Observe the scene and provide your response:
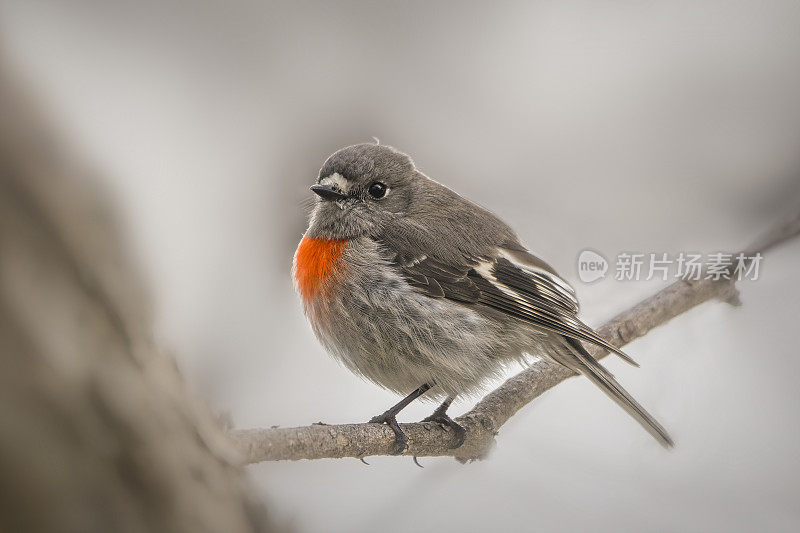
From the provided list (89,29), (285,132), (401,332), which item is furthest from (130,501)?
(285,132)

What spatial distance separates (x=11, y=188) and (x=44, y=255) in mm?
41

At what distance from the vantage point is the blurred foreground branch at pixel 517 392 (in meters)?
1.38

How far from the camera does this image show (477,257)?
5.97ft

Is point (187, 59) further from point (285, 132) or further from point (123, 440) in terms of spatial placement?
point (123, 440)

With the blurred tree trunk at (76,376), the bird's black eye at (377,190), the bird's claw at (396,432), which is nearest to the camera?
the blurred tree trunk at (76,376)

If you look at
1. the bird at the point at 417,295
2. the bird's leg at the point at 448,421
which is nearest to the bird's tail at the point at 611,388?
the bird at the point at 417,295

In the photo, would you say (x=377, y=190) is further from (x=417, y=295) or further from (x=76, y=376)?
(x=76, y=376)

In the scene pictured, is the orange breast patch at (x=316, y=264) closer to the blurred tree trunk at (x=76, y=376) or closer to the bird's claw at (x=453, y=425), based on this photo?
the bird's claw at (x=453, y=425)

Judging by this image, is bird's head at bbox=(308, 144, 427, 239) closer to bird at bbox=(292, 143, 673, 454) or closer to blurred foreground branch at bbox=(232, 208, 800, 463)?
bird at bbox=(292, 143, 673, 454)

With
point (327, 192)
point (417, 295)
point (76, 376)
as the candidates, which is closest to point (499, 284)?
point (417, 295)

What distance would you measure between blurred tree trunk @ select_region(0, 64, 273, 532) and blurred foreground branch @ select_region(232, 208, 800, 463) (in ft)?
2.35

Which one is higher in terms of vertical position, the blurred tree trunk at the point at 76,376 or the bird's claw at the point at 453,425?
the bird's claw at the point at 453,425

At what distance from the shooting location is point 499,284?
5.80 feet

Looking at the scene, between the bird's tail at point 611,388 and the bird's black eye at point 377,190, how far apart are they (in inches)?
21.8
